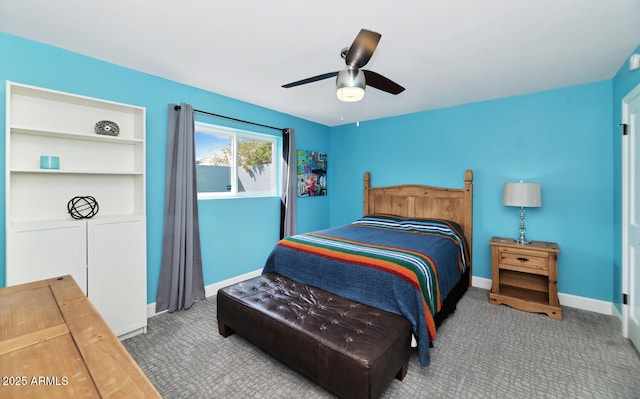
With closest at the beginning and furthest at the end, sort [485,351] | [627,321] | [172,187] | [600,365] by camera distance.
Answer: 1. [600,365]
2. [485,351]
3. [627,321]
4. [172,187]

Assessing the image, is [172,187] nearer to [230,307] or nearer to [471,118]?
[230,307]

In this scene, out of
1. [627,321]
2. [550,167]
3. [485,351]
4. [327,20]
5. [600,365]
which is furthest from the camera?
[550,167]

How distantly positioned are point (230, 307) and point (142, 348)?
0.78 meters

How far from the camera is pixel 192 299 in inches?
118

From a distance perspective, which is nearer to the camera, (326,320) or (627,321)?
(326,320)

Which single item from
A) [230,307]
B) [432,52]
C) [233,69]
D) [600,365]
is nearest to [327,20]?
[432,52]

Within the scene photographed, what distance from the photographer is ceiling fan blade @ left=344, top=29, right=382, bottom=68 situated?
1.51 meters

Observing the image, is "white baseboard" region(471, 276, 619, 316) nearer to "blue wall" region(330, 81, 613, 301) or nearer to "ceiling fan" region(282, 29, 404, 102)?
"blue wall" region(330, 81, 613, 301)

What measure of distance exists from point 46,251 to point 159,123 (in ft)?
4.75

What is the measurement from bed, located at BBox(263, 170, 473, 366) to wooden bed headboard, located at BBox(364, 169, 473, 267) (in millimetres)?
12

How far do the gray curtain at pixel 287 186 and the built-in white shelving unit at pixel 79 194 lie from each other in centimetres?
190

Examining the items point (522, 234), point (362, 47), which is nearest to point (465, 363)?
point (522, 234)

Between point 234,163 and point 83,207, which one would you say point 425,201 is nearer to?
point 234,163

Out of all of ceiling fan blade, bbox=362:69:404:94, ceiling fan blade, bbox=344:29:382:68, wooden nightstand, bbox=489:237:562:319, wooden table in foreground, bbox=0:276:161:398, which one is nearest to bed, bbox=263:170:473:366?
wooden nightstand, bbox=489:237:562:319
